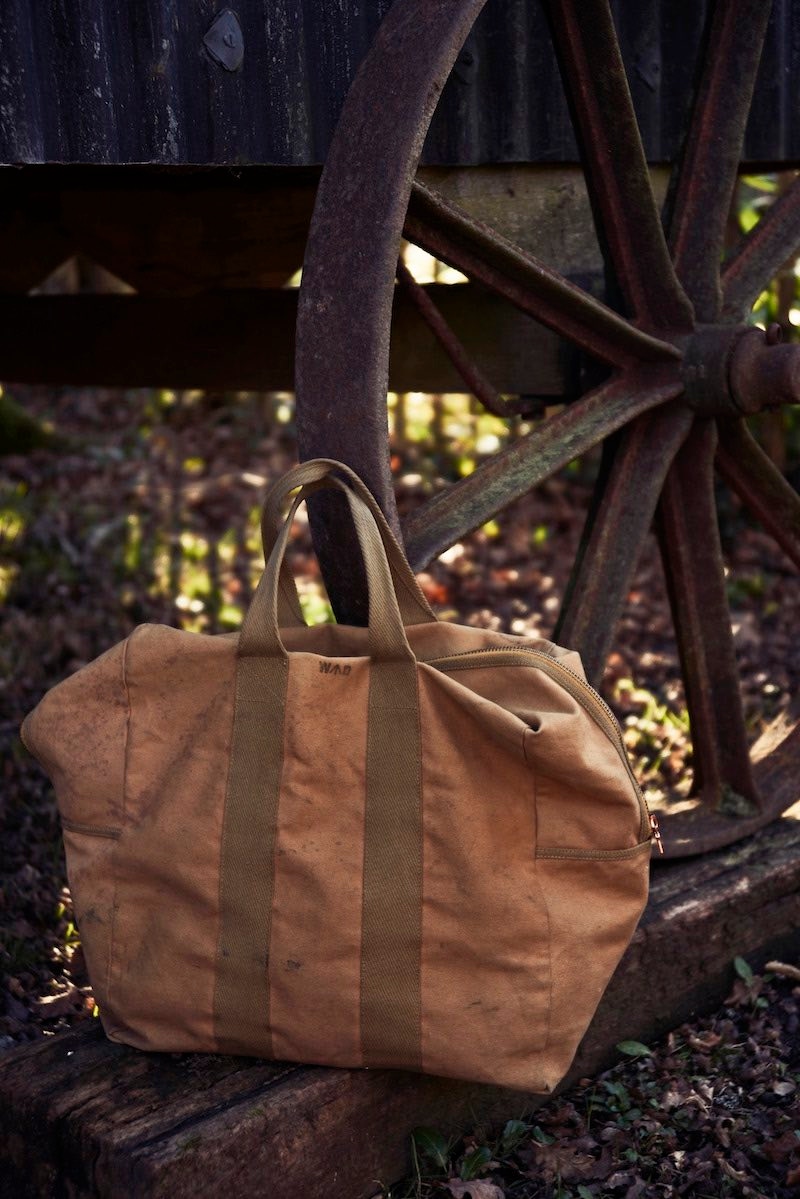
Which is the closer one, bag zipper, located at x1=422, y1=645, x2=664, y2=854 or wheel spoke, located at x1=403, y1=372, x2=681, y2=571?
bag zipper, located at x1=422, y1=645, x2=664, y2=854

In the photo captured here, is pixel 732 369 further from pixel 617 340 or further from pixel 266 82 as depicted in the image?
pixel 266 82

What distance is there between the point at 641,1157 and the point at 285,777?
2.83 feet

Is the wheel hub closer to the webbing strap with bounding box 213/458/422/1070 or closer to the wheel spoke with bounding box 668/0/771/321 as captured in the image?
the wheel spoke with bounding box 668/0/771/321

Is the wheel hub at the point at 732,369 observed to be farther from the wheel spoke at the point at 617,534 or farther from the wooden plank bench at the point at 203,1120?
the wooden plank bench at the point at 203,1120

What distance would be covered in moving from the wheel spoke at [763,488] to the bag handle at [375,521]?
110 centimetres

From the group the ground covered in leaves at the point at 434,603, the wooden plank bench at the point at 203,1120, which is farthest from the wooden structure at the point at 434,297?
the ground covered in leaves at the point at 434,603

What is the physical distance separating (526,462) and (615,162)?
60 centimetres

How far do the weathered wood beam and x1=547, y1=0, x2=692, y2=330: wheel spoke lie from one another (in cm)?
27

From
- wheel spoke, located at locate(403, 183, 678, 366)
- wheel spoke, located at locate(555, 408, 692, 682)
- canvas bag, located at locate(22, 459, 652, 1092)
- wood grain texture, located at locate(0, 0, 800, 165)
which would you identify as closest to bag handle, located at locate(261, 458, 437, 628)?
canvas bag, located at locate(22, 459, 652, 1092)

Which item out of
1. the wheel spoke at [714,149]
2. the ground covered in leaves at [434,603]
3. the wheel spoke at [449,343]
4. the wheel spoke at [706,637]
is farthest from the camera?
the wheel spoke at [706,637]

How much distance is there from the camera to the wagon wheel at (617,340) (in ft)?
6.48

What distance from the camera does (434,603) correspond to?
5395 mm

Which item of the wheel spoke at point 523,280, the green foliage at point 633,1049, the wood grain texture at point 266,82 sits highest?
the wood grain texture at point 266,82

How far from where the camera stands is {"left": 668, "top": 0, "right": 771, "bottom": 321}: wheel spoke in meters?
2.61
